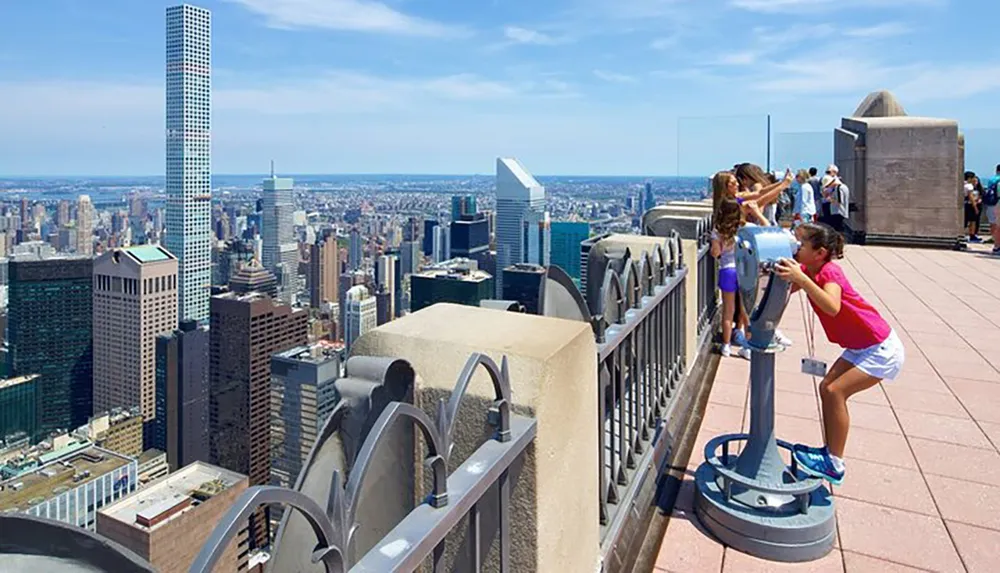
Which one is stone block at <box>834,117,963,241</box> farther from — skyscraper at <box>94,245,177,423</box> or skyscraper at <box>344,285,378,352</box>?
skyscraper at <box>94,245,177,423</box>

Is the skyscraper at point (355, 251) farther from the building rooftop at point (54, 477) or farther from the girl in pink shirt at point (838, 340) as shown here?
the girl in pink shirt at point (838, 340)

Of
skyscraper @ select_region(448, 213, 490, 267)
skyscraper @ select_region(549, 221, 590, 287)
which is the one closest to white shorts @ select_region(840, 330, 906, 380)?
skyscraper @ select_region(549, 221, 590, 287)

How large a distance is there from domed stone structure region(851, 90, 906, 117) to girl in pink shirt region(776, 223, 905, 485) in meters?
16.3

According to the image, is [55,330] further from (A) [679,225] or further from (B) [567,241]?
(A) [679,225]

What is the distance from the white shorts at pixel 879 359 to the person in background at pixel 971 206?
13419mm

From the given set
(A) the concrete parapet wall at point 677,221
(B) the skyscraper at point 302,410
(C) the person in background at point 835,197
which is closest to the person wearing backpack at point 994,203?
(C) the person in background at point 835,197

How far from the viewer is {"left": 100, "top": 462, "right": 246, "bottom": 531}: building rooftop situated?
3.33m

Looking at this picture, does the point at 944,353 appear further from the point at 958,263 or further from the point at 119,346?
the point at 119,346

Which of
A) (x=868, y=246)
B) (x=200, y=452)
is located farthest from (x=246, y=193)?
(x=868, y=246)

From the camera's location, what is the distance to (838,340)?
3.14 m

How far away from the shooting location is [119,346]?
59.0 metres

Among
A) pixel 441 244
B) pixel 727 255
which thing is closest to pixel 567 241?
pixel 727 255

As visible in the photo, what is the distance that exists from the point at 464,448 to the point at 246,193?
165m

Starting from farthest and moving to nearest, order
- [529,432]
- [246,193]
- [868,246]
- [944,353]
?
[246,193] < [868,246] < [944,353] < [529,432]
